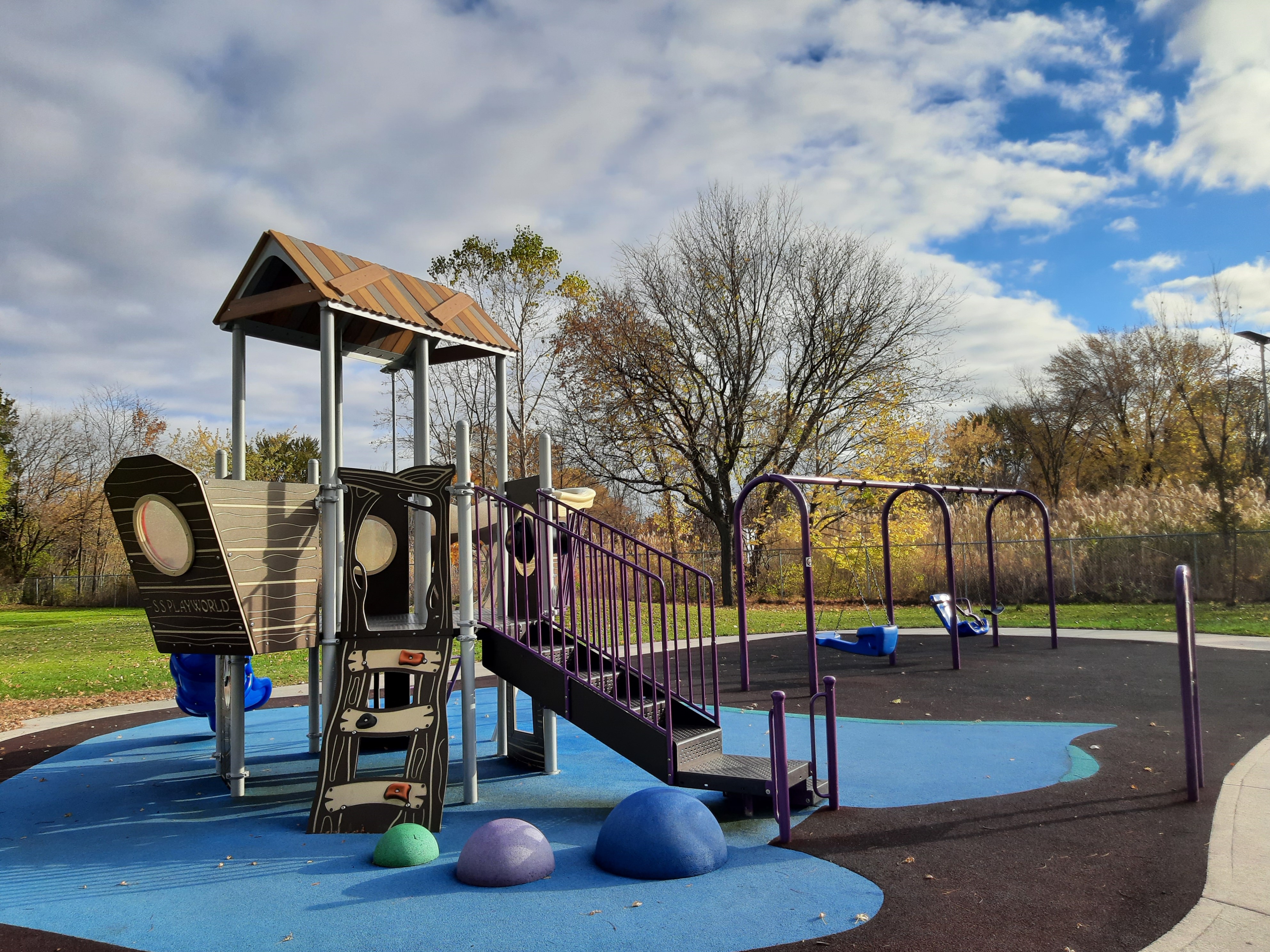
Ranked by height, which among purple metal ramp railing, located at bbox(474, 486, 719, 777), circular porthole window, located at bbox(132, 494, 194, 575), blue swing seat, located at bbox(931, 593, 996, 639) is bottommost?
blue swing seat, located at bbox(931, 593, 996, 639)

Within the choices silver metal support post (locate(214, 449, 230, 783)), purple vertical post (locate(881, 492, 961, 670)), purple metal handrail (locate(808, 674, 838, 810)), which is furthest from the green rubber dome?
purple vertical post (locate(881, 492, 961, 670))

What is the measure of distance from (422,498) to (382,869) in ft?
8.94

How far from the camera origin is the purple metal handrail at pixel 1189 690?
5.67 meters

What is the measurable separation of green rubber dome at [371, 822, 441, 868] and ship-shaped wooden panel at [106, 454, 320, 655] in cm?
164

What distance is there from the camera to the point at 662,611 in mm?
6422

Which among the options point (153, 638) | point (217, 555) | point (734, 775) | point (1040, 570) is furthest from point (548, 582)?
point (1040, 570)

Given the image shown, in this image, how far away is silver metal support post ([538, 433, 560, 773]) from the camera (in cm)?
696

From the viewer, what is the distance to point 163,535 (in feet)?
19.0

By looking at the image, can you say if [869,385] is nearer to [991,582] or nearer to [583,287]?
[583,287]

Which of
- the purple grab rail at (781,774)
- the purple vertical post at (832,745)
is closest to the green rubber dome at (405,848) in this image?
the purple grab rail at (781,774)

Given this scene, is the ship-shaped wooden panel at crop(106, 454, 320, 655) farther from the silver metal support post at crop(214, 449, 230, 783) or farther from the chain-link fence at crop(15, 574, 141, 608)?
the chain-link fence at crop(15, 574, 141, 608)

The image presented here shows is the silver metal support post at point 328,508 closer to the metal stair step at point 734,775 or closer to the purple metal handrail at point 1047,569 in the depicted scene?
the metal stair step at point 734,775

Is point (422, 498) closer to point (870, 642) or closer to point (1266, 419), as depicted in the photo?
point (870, 642)

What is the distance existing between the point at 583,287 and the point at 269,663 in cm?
1539
